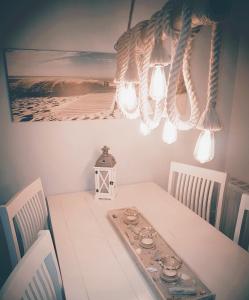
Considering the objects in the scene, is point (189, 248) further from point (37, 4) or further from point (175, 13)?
point (37, 4)

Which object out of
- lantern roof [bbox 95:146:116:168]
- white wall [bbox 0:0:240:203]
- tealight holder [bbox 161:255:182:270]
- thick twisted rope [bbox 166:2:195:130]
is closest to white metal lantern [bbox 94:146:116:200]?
lantern roof [bbox 95:146:116:168]

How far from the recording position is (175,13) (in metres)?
0.91

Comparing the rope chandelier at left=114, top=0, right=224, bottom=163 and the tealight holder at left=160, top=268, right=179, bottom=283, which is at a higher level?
the rope chandelier at left=114, top=0, right=224, bottom=163

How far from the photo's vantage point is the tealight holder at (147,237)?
139 centimetres

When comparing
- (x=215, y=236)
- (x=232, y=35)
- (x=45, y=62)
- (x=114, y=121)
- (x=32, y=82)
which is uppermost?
(x=232, y=35)

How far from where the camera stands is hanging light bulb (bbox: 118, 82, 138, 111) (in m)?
1.30

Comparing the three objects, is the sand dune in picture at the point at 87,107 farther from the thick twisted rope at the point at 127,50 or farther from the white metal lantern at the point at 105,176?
the thick twisted rope at the point at 127,50

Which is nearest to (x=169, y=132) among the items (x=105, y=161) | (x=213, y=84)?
(x=213, y=84)

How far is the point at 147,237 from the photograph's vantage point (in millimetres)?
1474

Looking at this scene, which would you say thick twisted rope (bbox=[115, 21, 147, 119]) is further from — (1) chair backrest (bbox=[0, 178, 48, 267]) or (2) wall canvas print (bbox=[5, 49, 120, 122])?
(1) chair backrest (bbox=[0, 178, 48, 267])

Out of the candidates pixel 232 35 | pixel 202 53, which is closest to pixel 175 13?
pixel 202 53

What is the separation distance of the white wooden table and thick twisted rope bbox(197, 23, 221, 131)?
29.1 inches

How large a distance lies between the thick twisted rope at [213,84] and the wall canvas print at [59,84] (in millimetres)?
1184

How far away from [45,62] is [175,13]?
120 cm
